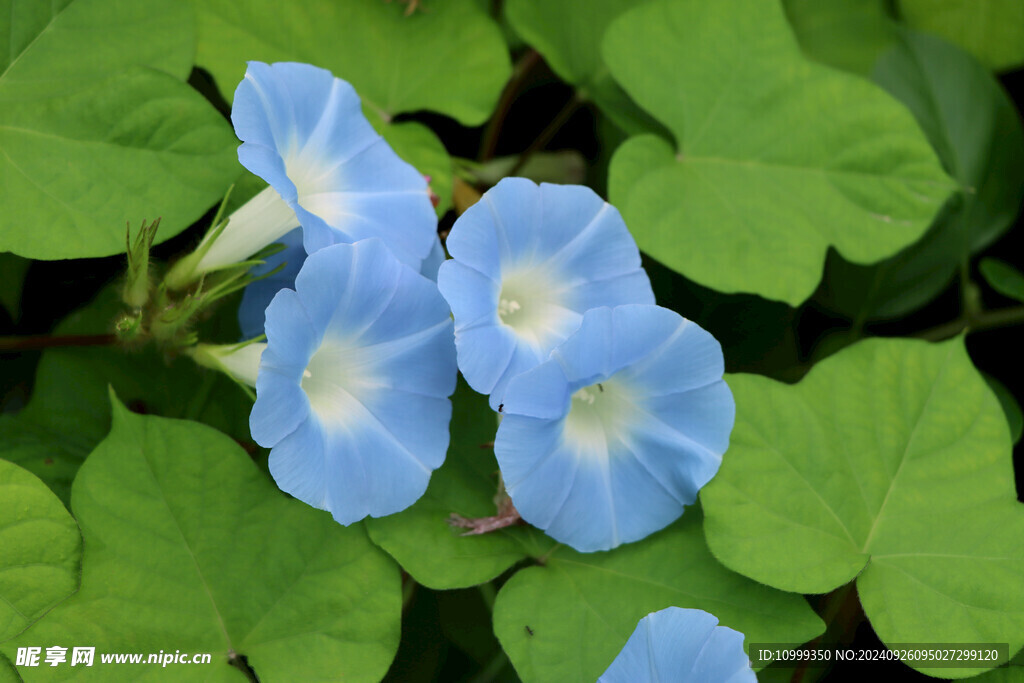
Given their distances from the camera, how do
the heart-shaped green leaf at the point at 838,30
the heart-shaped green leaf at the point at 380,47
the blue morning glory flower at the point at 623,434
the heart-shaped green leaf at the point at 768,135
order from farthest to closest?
the heart-shaped green leaf at the point at 838,30
the heart-shaped green leaf at the point at 768,135
the heart-shaped green leaf at the point at 380,47
the blue morning glory flower at the point at 623,434

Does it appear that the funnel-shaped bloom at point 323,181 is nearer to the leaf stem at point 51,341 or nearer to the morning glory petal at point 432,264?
the morning glory petal at point 432,264

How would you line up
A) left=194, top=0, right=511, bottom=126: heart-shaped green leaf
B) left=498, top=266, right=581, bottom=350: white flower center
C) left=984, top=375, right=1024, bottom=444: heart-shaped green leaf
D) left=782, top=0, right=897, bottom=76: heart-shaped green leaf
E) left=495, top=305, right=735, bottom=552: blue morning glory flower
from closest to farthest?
left=495, top=305, right=735, bottom=552: blue morning glory flower
left=498, top=266, right=581, bottom=350: white flower center
left=194, top=0, right=511, bottom=126: heart-shaped green leaf
left=984, top=375, right=1024, bottom=444: heart-shaped green leaf
left=782, top=0, right=897, bottom=76: heart-shaped green leaf

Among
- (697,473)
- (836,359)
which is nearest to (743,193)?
(836,359)

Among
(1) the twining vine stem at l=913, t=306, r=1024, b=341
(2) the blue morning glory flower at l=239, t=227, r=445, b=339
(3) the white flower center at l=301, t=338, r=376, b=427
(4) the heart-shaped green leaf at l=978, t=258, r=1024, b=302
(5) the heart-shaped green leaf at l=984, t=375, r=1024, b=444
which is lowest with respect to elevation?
(5) the heart-shaped green leaf at l=984, t=375, r=1024, b=444

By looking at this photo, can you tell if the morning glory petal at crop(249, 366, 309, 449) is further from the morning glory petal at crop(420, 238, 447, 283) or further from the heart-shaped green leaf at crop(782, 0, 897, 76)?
the heart-shaped green leaf at crop(782, 0, 897, 76)

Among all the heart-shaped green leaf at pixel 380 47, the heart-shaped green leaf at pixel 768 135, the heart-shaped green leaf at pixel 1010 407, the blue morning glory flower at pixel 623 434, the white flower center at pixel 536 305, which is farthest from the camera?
the heart-shaped green leaf at pixel 1010 407

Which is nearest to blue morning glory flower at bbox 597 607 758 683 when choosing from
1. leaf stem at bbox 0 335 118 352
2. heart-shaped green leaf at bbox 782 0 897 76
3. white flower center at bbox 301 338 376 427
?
white flower center at bbox 301 338 376 427

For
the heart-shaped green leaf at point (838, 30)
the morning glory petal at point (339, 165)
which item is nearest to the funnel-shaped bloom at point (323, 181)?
the morning glory petal at point (339, 165)
